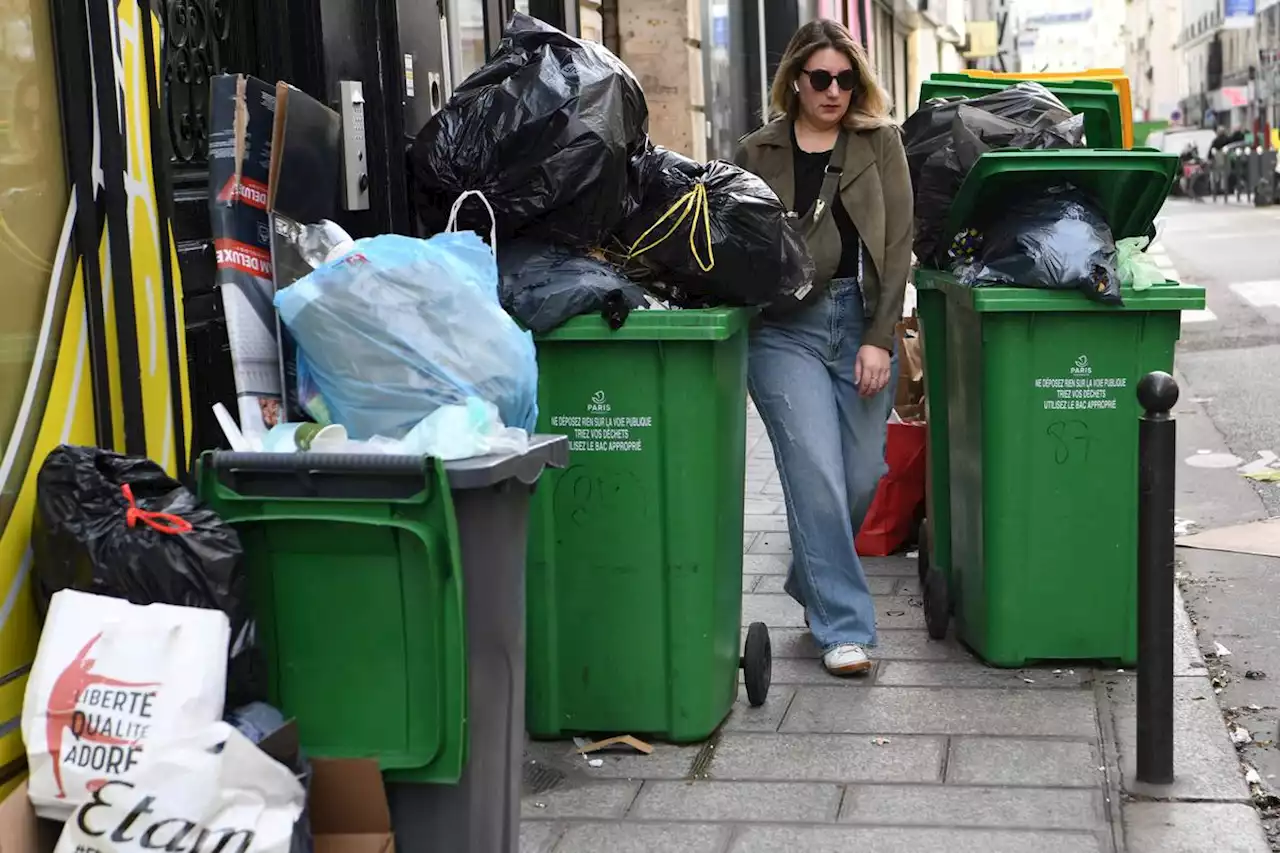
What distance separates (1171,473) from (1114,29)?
15003 centimetres

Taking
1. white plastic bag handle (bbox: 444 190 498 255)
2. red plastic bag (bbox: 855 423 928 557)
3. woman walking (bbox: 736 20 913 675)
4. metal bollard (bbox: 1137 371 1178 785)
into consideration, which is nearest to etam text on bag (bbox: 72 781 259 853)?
white plastic bag handle (bbox: 444 190 498 255)

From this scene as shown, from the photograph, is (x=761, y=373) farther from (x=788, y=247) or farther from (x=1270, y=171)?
(x=1270, y=171)

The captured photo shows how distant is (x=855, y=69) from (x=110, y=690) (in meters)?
2.92

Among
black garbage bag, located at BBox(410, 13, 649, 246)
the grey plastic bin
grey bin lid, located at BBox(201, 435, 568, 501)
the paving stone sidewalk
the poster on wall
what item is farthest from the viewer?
the poster on wall

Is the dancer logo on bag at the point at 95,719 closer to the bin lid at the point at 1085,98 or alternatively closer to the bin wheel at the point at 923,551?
the bin wheel at the point at 923,551

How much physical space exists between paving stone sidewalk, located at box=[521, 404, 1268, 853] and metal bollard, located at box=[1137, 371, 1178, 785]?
10 cm

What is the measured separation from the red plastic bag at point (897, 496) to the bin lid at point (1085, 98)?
4.16 ft

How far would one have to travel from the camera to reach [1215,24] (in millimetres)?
82438

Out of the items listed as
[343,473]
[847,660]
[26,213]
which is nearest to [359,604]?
[343,473]

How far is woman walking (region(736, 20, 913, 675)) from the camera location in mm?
4629

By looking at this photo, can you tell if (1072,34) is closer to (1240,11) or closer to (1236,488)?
(1240,11)

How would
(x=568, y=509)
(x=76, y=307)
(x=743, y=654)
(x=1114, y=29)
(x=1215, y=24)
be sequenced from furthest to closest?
1. (x=1114, y=29)
2. (x=1215, y=24)
3. (x=743, y=654)
4. (x=568, y=509)
5. (x=76, y=307)

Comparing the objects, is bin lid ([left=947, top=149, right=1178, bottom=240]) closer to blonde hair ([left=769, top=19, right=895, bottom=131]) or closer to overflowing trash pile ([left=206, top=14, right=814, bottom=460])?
blonde hair ([left=769, top=19, right=895, bottom=131])

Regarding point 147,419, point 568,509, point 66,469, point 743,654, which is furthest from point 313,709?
point 743,654
